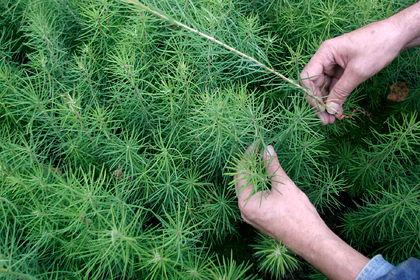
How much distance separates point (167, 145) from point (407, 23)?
1.13 m

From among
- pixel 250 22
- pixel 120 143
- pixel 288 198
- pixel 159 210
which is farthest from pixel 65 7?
pixel 288 198

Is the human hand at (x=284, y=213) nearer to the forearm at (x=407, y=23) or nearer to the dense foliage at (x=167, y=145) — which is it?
the dense foliage at (x=167, y=145)

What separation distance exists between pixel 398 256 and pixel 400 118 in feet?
2.65

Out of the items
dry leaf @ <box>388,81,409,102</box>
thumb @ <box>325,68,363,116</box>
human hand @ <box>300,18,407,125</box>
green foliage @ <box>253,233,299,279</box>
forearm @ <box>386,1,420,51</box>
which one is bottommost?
green foliage @ <box>253,233,299,279</box>

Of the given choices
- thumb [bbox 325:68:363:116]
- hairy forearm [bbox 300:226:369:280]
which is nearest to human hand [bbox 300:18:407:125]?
thumb [bbox 325:68:363:116]

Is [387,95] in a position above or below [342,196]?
above

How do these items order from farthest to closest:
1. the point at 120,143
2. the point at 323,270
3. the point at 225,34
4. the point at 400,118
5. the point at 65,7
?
the point at 400,118 < the point at 65,7 < the point at 225,34 < the point at 120,143 < the point at 323,270

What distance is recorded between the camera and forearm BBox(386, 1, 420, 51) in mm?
1258

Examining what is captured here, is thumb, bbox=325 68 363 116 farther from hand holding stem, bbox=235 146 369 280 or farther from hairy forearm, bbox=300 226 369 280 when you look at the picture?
hairy forearm, bbox=300 226 369 280

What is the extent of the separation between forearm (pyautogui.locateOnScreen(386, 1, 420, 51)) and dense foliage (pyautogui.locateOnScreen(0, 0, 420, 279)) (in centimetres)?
12

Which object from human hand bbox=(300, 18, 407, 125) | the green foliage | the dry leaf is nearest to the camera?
the green foliage

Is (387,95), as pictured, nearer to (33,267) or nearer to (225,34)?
(225,34)

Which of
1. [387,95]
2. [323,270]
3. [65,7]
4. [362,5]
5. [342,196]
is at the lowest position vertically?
[342,196]

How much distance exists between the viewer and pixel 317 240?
977mm
